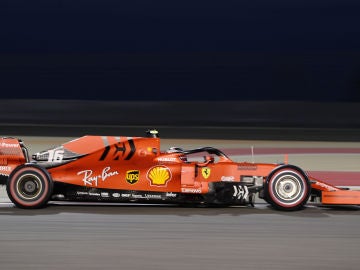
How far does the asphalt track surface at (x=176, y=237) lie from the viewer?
5.19 meters

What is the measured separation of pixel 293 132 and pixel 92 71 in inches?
675

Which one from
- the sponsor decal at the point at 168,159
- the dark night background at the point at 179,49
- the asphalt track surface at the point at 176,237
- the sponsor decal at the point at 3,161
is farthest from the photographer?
the dark night background at the point at 179,49

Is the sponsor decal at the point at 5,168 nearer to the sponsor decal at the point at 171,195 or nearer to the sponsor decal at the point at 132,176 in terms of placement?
the sponsor decal at the point at 132,176

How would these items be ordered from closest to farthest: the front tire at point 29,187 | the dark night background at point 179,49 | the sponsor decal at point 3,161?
the front tire at point 29,187
the sponsor decal at point 3,161
the dark night background at point 179,49

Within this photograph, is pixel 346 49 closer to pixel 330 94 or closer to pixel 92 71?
pixel 330 94

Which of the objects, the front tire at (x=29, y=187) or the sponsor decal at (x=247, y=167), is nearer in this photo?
the front tire at (x=29, y=187)

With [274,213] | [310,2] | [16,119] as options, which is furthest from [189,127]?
[310,2]

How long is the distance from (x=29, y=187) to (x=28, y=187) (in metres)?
0.01

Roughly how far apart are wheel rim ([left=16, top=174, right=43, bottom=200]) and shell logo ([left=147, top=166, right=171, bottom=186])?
1.19m

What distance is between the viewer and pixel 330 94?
115ft

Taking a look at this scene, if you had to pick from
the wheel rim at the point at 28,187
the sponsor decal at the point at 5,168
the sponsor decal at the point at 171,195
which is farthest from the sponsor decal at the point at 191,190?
the sponsor decal at the point at 5,168

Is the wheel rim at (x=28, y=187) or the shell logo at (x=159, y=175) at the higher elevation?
the shell logo at (x=159, y=175)

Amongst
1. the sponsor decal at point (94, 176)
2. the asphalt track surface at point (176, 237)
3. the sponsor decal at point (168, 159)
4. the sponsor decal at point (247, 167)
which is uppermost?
the sponsor decal at point (168, 159)

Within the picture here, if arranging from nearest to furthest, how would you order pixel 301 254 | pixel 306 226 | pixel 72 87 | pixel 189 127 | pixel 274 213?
pixel 301 254
pixel 306 226
pixel 274 213
pixel 189 127
pixel 72 87
